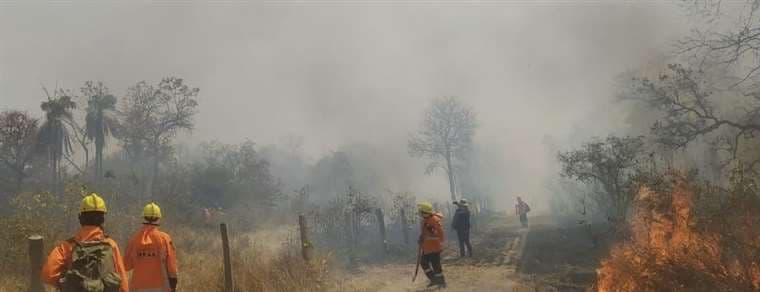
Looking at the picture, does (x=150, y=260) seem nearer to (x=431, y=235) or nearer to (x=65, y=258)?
(x=65, y=258)

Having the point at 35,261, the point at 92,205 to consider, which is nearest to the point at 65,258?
the point at 92,205

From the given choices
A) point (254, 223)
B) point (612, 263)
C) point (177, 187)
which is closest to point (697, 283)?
point (612, 263)

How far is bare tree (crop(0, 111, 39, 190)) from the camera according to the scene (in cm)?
2608

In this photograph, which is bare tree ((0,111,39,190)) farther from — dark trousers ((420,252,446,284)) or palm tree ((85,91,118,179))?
dark trousers ((420,252,446,284))

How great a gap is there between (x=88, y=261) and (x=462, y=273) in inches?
393

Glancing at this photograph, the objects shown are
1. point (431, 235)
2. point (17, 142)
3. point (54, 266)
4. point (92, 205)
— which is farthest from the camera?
point (17, 142)

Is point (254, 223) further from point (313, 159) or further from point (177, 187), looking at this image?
point (313, 159)

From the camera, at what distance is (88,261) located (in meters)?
4.29

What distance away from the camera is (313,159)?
60781 mm

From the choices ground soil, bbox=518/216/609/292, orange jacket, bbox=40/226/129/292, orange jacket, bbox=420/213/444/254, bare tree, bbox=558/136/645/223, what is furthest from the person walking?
bare tree, bbox=558/136/645/223

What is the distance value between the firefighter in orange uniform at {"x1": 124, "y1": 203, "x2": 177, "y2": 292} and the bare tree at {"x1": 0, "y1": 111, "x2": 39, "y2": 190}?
1027 inches

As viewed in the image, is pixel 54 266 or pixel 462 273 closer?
pixel 54 266

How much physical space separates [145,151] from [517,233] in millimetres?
29495

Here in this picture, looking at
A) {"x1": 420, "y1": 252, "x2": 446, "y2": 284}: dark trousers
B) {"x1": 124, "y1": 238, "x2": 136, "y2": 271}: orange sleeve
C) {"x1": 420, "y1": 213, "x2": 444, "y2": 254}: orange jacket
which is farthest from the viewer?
{"x1": 420, "y1": 252, "x2": 446, "y2": 284}: dark trousers
